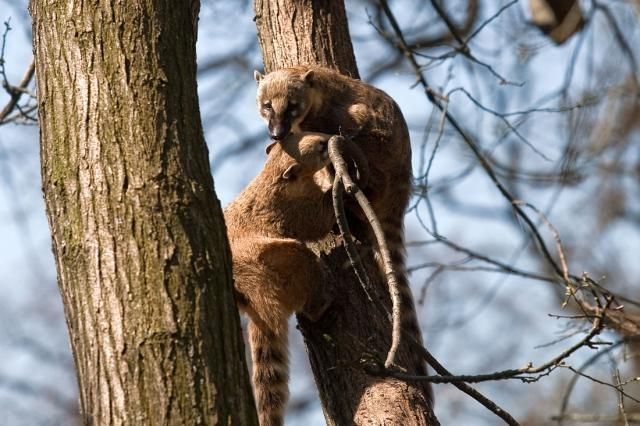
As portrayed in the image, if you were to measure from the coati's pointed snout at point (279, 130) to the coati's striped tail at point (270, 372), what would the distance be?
1.14 metres

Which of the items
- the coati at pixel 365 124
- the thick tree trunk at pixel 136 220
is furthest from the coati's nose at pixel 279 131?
the thick tree trunk at pixel 136 220

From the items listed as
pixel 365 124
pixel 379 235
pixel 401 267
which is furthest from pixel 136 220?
pixel 401 267

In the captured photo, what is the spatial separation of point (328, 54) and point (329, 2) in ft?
1.16

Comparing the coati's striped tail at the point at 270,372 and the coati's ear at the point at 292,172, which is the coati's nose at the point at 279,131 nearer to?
the coati's ear at the point at 292,172

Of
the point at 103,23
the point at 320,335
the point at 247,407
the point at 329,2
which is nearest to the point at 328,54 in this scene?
the point at 329,2

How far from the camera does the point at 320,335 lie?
493cm

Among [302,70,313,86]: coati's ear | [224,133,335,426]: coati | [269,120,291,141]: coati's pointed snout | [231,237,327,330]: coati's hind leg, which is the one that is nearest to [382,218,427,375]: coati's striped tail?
[224,133,335,426]: coati

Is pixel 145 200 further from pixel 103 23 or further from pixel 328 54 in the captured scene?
pixel 328 54

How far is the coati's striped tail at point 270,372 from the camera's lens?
4902mm

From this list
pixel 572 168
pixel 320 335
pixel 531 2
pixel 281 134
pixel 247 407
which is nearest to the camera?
pixel 247 407

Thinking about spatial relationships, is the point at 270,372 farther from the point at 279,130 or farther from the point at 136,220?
the point at 136,220

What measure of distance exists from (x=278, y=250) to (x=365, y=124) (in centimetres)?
103

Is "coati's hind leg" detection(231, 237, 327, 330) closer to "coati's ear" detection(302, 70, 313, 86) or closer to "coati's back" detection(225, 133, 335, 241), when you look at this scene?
"coati's back" detection(225, 133, 335, 241)

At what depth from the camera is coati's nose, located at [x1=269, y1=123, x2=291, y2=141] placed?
17.3ft
